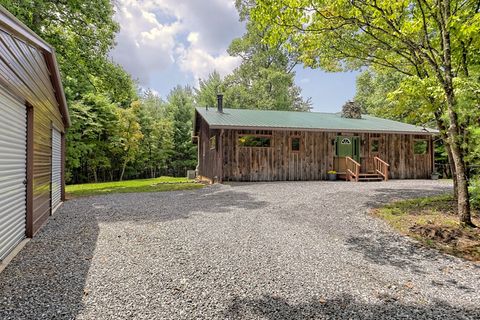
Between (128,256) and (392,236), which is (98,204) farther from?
(392,236)

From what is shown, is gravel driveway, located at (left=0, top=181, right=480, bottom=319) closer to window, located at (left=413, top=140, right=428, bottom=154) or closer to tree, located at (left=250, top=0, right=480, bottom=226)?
tree, located at (left=250, top=0, right=480, bottom=226)

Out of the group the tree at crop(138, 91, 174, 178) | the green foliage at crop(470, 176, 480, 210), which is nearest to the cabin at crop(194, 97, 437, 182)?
the green foliage at crop(470, 176, 480, 210)

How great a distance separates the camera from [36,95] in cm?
516

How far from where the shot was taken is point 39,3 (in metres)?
9.25

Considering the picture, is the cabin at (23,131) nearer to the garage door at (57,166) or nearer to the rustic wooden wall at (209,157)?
the garage door at (57,166)

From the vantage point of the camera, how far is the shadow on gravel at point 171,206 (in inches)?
253

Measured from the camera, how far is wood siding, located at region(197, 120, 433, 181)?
1275 cm

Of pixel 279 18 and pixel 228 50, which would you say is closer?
pixel 279 18

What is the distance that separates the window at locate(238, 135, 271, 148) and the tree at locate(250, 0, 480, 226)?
5810 millimetres

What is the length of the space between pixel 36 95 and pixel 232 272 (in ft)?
15.8

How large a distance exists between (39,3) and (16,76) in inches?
294

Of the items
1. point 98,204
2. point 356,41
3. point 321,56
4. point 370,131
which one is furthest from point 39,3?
point 370,131

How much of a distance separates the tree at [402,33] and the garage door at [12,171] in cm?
494

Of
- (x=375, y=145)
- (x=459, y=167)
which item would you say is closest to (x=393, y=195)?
(x=459, y=167)
